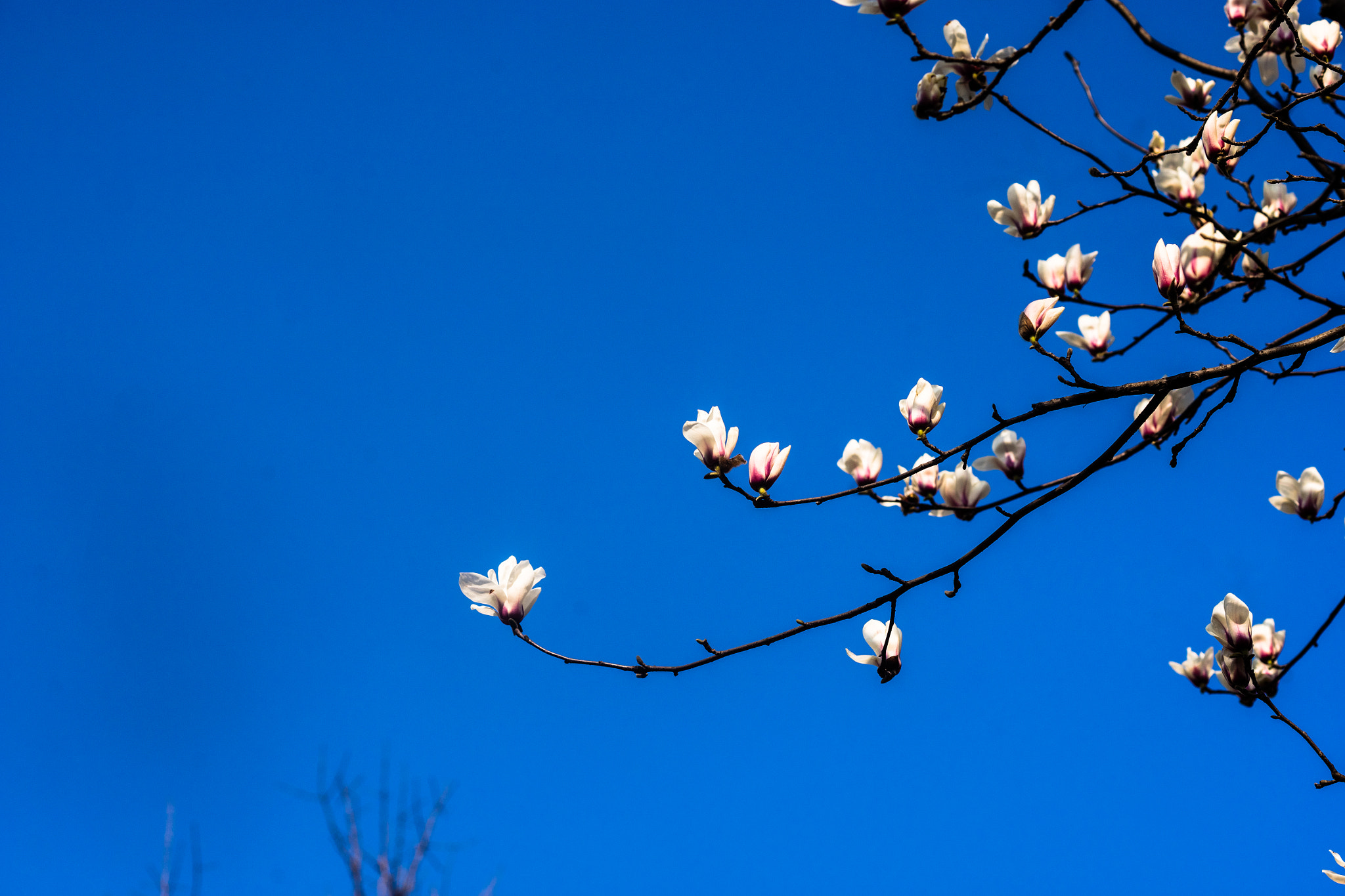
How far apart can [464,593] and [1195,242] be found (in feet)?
4.99

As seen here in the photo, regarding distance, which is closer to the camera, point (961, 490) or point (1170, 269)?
point (1170, 269)

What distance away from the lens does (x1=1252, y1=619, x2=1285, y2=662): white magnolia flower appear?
1.75 m

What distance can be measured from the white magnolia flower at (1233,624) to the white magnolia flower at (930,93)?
46.6 inches

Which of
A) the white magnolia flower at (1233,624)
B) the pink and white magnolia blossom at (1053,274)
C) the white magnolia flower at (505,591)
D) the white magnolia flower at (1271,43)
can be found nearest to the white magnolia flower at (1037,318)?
the pink and white magnolia blossom at (1053,274)

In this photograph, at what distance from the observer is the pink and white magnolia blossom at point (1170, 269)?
1354 millimetres

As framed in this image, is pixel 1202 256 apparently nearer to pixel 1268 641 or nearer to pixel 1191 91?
pixel 1191 91

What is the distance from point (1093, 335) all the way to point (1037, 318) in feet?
0.45


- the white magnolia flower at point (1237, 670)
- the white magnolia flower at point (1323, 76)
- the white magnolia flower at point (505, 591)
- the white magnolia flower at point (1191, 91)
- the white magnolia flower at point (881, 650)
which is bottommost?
the white magnolia flower at point (1237, 670)

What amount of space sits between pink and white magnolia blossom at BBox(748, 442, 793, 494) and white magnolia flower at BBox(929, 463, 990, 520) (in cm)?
31

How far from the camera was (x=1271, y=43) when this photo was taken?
156 cm

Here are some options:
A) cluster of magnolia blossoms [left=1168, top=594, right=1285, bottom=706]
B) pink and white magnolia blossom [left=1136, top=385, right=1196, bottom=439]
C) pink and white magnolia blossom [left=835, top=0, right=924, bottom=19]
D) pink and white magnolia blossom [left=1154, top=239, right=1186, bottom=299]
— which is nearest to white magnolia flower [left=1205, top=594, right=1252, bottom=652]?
cluster of magnolia blossoms [left=1168, top=594, right=1285, bottom=706]

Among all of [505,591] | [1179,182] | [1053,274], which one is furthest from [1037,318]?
[505,591]

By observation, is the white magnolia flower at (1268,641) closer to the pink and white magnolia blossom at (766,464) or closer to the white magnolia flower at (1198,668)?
the white magnolia flower at (1198,668)

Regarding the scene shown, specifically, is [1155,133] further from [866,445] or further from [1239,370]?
[866,445]
